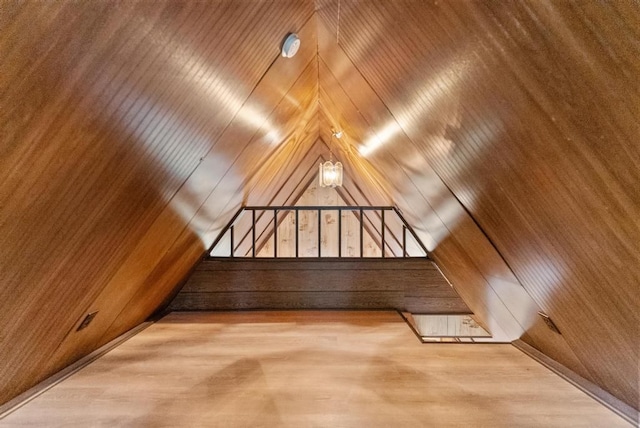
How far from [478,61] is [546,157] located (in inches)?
18.4

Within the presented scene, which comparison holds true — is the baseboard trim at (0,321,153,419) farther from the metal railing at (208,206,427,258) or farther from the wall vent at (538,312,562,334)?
the wall vent at (538,312,562,334)

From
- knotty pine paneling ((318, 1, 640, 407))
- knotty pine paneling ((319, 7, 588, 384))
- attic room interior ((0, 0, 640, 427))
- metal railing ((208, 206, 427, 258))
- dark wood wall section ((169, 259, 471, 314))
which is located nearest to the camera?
knotty pine paneling ((318, 1, 640, 407))

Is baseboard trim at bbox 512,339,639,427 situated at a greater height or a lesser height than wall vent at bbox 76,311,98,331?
greater

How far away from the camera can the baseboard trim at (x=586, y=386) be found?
6.54 feet

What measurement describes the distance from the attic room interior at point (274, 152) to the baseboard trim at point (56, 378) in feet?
0.05

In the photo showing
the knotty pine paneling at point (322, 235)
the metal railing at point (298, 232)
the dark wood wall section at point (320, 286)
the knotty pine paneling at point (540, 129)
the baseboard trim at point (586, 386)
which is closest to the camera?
the knotty pine paneling at point (540, 129)

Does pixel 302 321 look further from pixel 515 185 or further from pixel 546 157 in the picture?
pixel 546 157

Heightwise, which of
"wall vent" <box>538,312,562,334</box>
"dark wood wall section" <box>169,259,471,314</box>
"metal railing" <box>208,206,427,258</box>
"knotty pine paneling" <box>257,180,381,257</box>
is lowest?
"wall vent" <box>538,312,562,334</box>

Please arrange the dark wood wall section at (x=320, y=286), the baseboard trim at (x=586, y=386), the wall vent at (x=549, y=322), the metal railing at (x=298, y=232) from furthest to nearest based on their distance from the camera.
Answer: the metal railing at (x=298, y=232), the dark wood wall section at (x=320, y=286), the wall vent at (x=549, y=322), the baseboard trim at (x=586, y=386)

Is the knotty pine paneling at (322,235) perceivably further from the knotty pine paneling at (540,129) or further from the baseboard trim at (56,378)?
the knotty pine paneling at (540,129)

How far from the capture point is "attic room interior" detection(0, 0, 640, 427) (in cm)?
116

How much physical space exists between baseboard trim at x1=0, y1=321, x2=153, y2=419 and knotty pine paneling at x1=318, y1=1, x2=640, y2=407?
292 centimetres

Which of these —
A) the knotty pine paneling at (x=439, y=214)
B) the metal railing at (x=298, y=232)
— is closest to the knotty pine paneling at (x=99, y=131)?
the knotty pine paneling at (x=439, y=214)

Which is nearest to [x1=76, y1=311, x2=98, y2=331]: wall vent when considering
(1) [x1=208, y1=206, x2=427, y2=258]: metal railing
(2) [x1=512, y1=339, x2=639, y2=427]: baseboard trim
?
(1) [x1=208, y1=206, x2=427, y2=258]: metal railing
